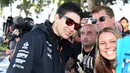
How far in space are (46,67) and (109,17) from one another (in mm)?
1300

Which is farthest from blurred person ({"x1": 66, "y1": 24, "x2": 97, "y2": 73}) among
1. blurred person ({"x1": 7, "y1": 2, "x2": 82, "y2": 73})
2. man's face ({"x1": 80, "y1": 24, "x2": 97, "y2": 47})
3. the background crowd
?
blurred person ({"x1": 7, "y1": 2, "x2": 82, "y2": 73})

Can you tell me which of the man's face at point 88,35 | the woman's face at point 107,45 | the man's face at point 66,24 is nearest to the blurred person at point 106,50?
the woman's face at point 107,45

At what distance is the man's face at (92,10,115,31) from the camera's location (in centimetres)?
355

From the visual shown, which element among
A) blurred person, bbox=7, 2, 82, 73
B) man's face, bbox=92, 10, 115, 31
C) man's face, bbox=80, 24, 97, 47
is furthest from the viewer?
man's face, bbox=80, 24, 97, 47

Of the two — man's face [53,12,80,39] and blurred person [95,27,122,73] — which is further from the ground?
man's face [53,12,80,39]

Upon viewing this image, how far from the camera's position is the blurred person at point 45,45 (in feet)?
8.36

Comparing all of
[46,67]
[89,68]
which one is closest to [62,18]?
[46,67]

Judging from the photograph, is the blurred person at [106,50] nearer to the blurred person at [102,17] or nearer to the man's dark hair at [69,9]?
the man's dark hair at [69,9]

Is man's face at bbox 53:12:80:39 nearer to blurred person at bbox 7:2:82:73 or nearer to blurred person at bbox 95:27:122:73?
blurred person at bbox 7:2:82:73

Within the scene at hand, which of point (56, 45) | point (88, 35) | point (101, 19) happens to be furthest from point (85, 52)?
point (56, 45)

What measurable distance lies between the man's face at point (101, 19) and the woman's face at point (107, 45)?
0.75 metres

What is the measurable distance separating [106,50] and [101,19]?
0.98 meters

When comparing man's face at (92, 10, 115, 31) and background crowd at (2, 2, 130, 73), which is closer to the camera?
background crowd at (2, 2, 130, 73)

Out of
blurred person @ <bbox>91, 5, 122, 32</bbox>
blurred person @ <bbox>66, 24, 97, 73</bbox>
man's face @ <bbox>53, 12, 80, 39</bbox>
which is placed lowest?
blurred person @ <bbox>66, 24, 97, 73</bbox>
